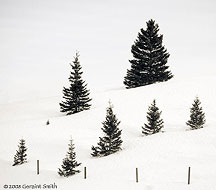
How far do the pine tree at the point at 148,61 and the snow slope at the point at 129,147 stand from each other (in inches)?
463

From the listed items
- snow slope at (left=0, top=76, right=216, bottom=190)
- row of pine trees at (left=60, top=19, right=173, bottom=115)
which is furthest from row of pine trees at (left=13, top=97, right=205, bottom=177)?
row of pine trees at (left=60, top=19, right=173, bottom=115)

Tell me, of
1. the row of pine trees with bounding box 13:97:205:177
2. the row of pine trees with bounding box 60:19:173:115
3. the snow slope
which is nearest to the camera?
the snow slope

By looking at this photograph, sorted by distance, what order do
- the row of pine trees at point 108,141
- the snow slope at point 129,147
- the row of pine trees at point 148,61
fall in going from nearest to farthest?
the snow slope at point 129,147, the row of pine trees at point 108,141, the row of pine trees at point 148,61

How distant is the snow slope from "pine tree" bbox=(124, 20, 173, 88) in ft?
38.6

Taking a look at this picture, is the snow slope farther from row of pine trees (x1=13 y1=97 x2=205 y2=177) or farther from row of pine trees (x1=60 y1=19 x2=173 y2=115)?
row of pine trees (x1=60 y1=19 x2=173 y2=115)

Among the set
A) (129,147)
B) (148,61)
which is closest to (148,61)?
(148,61)

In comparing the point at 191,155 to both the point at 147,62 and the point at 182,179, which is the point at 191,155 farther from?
the point at 147,62

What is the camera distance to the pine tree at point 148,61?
51.9m

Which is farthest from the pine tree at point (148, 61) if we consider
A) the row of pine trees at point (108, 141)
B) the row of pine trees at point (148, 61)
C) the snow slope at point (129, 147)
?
the row of pine trees at point (108, 141)

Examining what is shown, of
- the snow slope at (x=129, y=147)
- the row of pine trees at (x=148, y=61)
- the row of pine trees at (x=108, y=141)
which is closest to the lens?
the snow slope at (x=129, y=147)

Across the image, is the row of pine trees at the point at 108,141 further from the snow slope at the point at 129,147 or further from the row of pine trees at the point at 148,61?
the row of pine trees at the point at 148,61

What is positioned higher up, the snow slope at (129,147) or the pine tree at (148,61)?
the pine tree at (148,61)

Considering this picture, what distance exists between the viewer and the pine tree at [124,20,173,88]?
51906 millimetres

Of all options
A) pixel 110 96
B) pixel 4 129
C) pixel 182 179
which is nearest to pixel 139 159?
pixel 182 179
